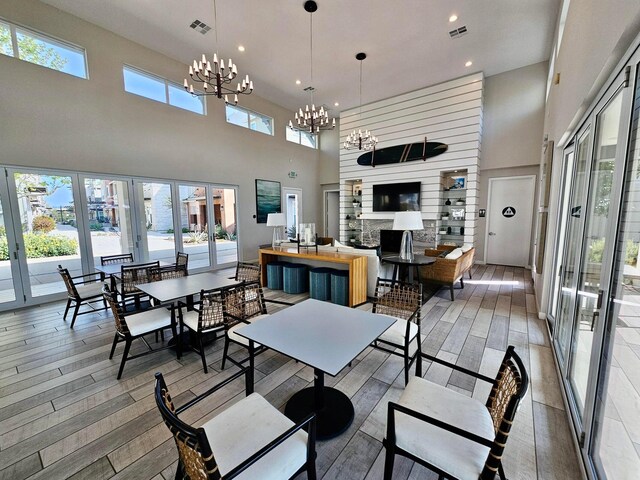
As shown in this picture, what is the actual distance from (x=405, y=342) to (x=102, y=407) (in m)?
2.49

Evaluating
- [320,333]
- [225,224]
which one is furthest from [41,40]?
[320,333]

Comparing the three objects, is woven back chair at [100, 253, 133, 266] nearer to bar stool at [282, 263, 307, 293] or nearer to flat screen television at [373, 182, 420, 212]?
bar stool at [282, 263, 307, 293]

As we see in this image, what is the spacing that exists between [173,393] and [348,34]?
6.12 metres

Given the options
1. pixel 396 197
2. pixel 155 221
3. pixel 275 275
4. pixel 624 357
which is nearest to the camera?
pixel 624 357

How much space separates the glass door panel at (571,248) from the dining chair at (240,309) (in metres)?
2.86

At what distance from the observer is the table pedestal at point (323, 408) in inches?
70.6

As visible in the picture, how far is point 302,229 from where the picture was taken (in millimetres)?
4957

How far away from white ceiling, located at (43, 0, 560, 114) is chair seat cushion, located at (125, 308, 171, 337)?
15.7 ft

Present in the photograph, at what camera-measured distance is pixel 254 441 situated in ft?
3.96

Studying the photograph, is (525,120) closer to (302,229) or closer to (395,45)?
(395,45)

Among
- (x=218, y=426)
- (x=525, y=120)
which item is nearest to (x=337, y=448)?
(x=218, y=426)

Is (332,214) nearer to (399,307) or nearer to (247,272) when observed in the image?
(247,272)

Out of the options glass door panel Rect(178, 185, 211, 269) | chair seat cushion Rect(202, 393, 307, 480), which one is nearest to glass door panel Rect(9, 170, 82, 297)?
glass door panel Rect(178, 185, 211, 269)

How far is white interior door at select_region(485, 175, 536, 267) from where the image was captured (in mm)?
6570
